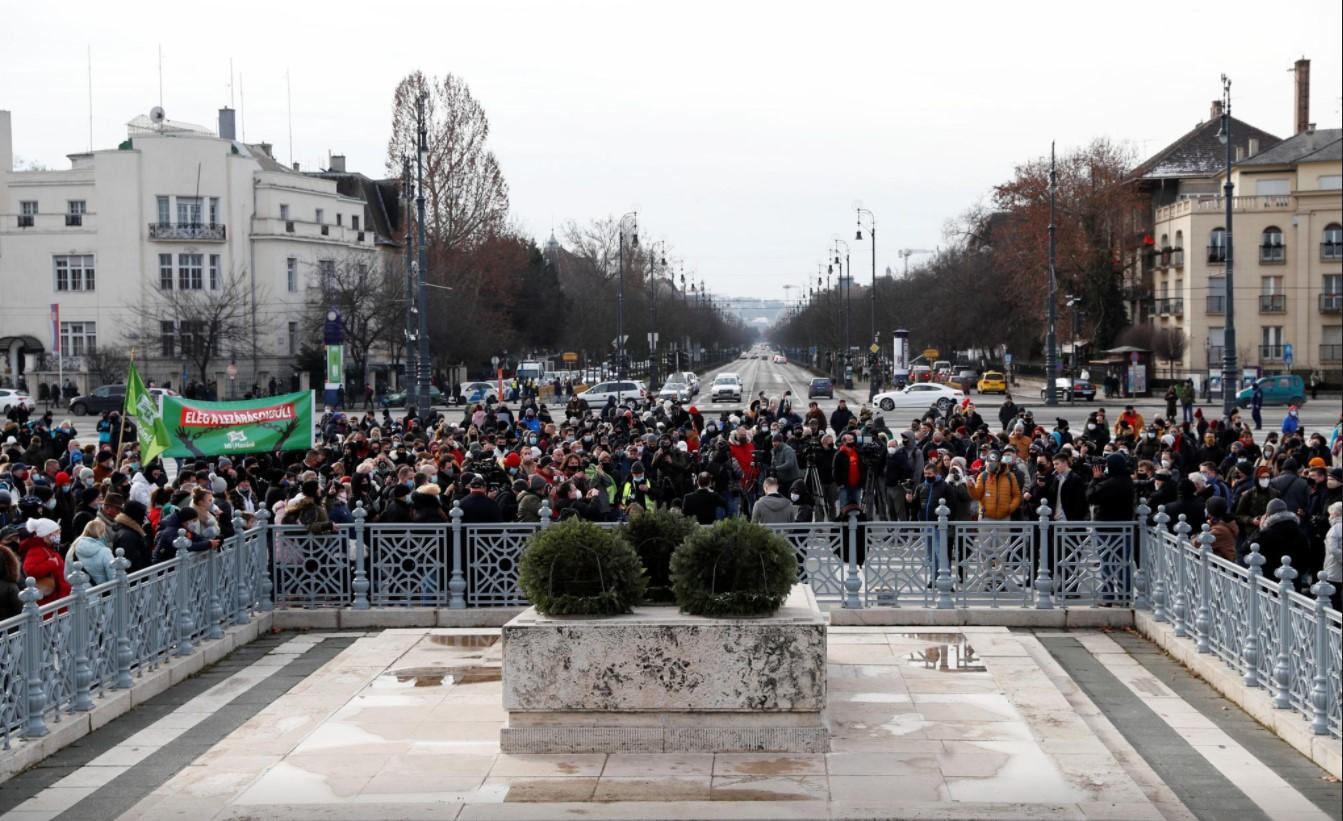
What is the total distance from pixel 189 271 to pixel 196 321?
5.17 meters

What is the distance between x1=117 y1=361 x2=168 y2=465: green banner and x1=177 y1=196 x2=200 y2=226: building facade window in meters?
58.0

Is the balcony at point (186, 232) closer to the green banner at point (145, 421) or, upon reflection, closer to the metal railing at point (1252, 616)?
the green banner at point (145, 421)

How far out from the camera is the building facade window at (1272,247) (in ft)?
240

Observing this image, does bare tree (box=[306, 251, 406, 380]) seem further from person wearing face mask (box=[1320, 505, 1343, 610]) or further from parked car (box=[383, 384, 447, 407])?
person wearing face mask (box=[1320, 505, 1343, 610])

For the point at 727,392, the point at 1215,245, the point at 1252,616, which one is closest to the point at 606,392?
the point at 727,392

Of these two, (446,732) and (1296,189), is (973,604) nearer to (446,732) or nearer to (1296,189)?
(446,732)

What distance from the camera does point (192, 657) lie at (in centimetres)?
1270

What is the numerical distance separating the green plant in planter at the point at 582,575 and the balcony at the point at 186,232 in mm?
67593

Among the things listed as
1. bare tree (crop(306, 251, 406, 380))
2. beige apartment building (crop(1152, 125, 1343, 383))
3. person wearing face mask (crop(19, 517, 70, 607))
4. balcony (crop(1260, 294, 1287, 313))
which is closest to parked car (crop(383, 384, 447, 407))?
bare tree (crop(306, 251, 406, 380))

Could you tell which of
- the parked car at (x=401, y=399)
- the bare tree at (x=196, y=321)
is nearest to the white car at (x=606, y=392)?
the parked car at (x=401, y=399)

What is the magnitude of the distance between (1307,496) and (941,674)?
20.8 feet

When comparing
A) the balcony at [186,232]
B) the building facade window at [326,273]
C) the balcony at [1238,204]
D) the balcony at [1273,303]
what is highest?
the balcony at [1238,204]

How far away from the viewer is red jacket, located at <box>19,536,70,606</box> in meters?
11.0

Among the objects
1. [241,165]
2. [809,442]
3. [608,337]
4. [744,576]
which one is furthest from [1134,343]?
[744,576]
